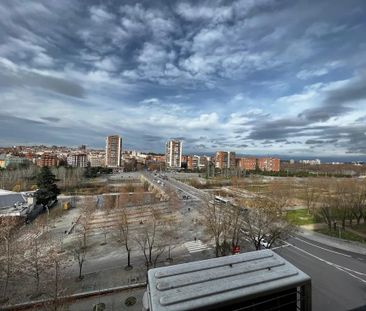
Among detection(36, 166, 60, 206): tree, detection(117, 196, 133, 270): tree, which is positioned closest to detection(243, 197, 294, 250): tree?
detection(117, 196, 133, 270): tree

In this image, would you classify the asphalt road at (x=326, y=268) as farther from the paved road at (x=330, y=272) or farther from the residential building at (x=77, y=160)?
the residential building at (x=77, y=160)

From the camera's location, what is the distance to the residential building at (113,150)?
14150 centimetres

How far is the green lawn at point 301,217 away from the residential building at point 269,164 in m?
101

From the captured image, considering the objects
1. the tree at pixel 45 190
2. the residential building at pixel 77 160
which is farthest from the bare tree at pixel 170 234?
the residential building at pixel 77 160

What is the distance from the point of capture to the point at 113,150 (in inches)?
5655

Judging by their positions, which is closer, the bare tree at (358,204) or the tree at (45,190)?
the bare tree at (358,204)

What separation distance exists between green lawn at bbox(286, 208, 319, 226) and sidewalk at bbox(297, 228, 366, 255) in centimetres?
422

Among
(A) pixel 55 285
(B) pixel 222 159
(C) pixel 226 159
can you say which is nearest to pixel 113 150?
(B) pixel 222 159

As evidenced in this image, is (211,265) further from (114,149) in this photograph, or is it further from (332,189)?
(114,149)

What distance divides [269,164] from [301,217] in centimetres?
10857

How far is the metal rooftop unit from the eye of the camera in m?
8.15

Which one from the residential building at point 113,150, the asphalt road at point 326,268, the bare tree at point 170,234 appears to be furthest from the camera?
the residential building at point 113,150

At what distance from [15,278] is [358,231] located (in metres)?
35.3

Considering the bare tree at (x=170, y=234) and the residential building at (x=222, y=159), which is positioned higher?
the residential building at (x=222, y=159)
